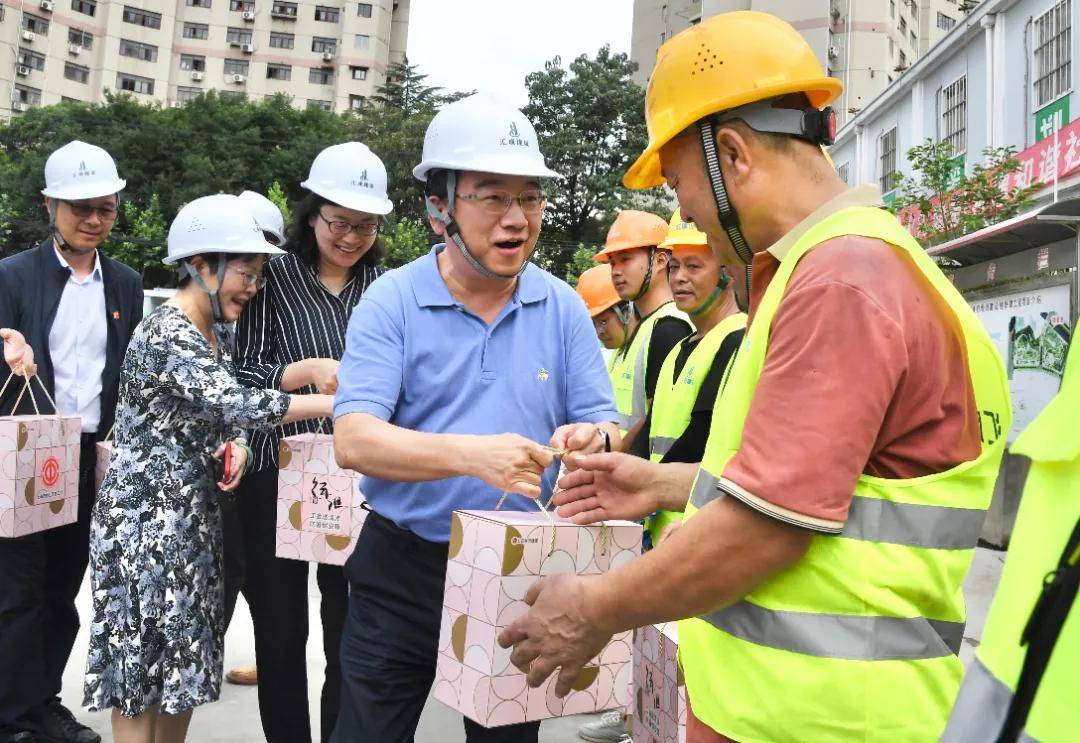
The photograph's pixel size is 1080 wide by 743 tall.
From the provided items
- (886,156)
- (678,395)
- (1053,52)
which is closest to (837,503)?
(678,395)

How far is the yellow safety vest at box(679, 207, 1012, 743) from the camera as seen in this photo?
53.8 inches

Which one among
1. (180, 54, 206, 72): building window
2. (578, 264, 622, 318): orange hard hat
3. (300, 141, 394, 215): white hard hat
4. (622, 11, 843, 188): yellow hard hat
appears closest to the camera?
(622, 11, 843, 188): yellow hard hat

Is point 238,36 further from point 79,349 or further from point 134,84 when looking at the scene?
point 79,349

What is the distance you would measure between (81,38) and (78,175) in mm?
57579

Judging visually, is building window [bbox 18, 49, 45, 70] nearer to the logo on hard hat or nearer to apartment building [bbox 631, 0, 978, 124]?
apartment building [bbox 631, 0, 978, 124]

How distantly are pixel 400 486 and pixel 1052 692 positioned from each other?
1.79 metres

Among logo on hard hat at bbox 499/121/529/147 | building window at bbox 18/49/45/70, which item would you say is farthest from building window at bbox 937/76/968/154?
building window at bbox 18/49/45/70

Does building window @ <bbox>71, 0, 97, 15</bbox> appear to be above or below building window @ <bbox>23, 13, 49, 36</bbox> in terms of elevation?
above

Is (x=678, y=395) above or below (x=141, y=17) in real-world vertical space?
below

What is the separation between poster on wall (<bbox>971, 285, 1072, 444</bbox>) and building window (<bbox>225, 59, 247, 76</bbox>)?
5776cm

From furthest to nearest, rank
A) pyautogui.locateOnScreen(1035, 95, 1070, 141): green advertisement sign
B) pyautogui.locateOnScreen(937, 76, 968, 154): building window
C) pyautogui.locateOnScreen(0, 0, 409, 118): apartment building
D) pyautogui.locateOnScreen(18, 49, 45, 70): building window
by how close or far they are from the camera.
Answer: pyautogui.locateOnScreen(0, 0, 409, 118): apartment building, pyautogui.locateOnScreen(18, 49, 45, 70): building window, pyautogui.locateOnScreen(937, 76, 968, 154): building window, pyautogui.locateOnScreen(1035, 95, 1070, 141): green advertisement sign

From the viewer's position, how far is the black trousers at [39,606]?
389cm

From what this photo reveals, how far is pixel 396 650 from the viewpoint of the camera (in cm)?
232

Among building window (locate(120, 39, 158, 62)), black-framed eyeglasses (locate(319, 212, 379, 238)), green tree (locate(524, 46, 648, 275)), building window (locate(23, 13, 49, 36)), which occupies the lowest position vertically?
black-framed eyeglasses (locate(319, 212, 379, 238))
